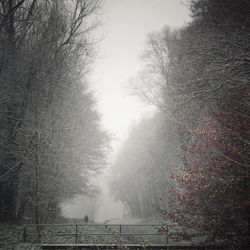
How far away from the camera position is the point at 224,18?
1272 centimetres

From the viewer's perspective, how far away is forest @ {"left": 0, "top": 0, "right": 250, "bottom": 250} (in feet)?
33.6

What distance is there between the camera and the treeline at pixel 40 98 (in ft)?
52.3

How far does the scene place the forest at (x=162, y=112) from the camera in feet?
33.6

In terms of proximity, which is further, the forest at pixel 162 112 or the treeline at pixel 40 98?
the treeline at pixel 40 98

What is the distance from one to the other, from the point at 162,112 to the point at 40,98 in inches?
Answer: 265

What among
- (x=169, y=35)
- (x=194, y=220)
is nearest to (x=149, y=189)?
(x=169, y=35)

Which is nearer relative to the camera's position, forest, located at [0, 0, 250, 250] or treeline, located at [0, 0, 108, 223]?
forest, located at [0, 0, 250, 250]

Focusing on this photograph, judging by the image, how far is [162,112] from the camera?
16.9 m

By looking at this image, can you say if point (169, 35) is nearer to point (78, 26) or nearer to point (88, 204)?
point (78, 26)

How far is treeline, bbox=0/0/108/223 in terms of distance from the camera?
15.9 meters

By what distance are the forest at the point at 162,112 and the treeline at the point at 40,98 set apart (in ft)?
0.23

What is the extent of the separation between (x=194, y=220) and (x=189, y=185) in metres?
1.17

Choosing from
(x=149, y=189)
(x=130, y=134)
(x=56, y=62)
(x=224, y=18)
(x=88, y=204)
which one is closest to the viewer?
(x=224, y=18)

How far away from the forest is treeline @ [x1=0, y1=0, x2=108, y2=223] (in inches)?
2.7
